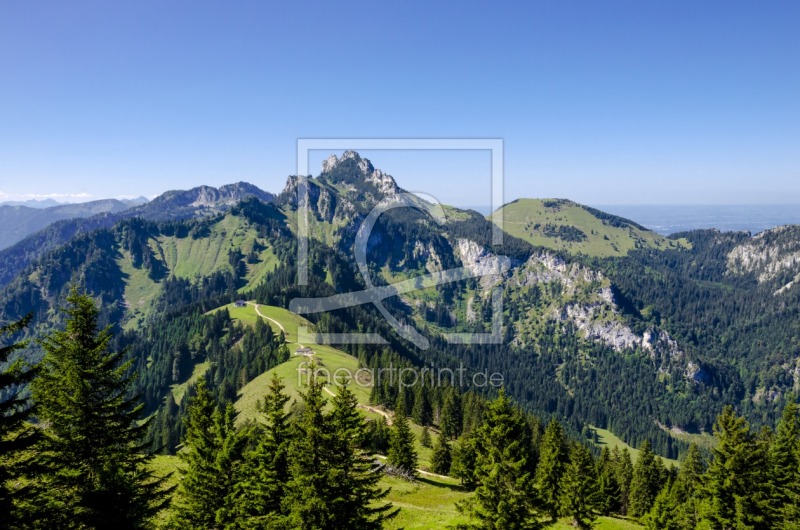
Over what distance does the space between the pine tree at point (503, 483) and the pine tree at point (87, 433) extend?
61.8 feet

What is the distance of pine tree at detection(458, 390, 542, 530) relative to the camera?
2919 cm

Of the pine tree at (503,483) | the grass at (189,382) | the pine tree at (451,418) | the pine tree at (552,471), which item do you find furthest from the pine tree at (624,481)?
the grass at (189,382)

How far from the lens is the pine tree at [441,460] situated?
261 feet

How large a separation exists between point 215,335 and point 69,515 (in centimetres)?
18448

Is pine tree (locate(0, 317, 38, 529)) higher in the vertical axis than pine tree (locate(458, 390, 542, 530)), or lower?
higher

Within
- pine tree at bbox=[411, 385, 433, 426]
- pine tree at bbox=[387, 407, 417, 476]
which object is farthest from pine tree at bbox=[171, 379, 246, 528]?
pine tree at bbox=[411, 385, 433, 426]

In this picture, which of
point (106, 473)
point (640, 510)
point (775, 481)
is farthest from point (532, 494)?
point (640, 510)

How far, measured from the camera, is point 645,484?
265 ft

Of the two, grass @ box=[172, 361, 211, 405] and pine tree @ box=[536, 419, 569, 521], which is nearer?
pine tree @ box=[536, 419, 569, 521]

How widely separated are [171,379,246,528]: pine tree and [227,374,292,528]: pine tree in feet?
2.32

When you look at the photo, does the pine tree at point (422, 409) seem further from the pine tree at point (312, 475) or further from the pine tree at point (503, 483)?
the pine tree at point (312, 475)

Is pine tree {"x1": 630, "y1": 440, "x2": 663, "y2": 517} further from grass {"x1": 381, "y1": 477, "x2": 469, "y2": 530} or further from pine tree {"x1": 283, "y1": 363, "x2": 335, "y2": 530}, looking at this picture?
pine tree {"x1": 283, "y1": 363, "x2": 335, "y2": 530}

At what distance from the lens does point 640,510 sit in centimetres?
7988

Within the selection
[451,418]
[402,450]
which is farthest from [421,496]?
[451,418]
